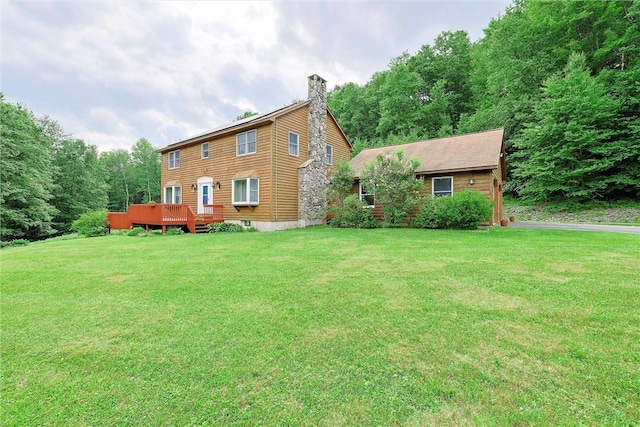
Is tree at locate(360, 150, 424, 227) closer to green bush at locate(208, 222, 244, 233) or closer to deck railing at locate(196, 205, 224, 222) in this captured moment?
green bush at locate(208, 222, 244, 233)

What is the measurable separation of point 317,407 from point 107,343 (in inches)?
84.3

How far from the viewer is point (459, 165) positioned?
1191 cm

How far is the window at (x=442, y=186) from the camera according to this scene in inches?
484

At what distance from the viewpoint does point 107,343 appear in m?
2.63

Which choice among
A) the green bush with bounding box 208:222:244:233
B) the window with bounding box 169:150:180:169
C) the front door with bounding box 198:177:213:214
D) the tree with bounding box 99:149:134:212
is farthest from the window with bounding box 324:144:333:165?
the tree with bounding box 99:149:134:212

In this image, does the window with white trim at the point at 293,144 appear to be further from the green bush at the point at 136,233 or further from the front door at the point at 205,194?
the green bush at the point at 136,233

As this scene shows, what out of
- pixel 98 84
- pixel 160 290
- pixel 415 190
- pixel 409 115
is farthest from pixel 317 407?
pixel 409 115

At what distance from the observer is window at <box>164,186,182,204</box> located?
1767cm

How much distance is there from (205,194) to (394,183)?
10.6 m

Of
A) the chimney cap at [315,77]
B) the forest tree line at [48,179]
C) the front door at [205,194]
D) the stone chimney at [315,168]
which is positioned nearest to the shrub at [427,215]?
the stone chimney at [315,168]

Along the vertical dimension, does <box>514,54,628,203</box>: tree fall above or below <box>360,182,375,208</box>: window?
above

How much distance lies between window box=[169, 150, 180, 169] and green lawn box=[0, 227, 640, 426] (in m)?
14.0

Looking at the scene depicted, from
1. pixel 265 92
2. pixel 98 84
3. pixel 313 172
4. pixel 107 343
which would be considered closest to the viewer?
pixel 107 343

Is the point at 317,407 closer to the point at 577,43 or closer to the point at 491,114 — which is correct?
the point at 491,114
